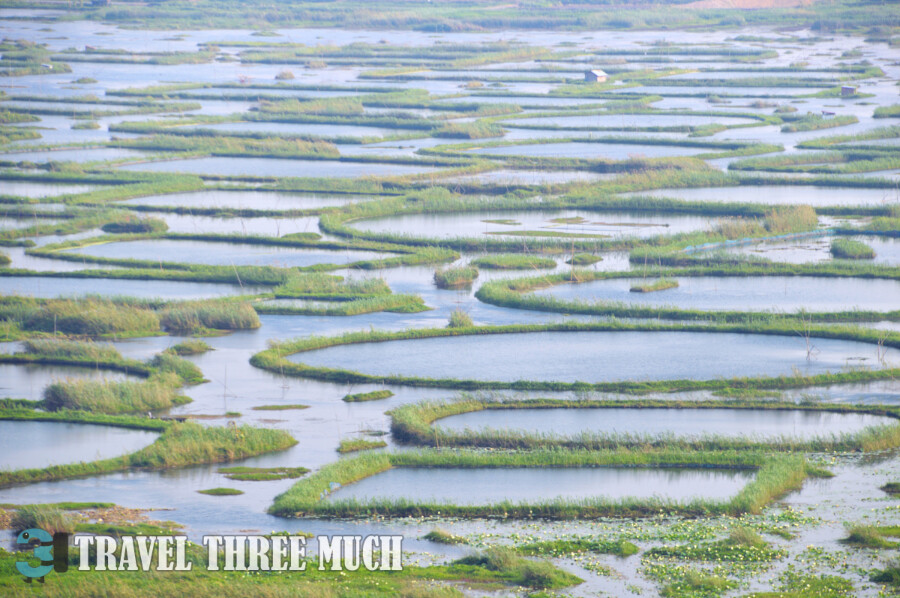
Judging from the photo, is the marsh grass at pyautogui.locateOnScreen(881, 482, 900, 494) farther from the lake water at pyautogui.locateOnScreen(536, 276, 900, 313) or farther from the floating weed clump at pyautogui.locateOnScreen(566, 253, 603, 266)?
the floating weed clump at pyautogui.locateOnScreen(566, 253, 603, 266)

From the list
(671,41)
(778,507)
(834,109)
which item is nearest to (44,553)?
(778,507)

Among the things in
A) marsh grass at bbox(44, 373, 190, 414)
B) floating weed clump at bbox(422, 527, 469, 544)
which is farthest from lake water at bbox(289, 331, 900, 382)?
floating weed clump at bbox(422, 527, 469, 544)

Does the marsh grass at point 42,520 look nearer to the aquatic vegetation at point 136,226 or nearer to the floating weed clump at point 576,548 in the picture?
the floating weed clump at point 576,548

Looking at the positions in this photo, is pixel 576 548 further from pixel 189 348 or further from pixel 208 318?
pixel 208 318

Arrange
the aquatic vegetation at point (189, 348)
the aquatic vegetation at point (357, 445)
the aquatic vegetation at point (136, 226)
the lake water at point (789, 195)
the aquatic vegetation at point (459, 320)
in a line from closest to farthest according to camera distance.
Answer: the aquatic vegetation at point (357, 445)
the aquatic vegetation at point (189, 348)
the aquatic vegetation at point (459, 320)
the aquatic vegetation at point (136, 226)
the lake water at point (789, 195)

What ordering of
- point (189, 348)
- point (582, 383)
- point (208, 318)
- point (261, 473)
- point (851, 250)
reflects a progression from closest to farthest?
point (261, 473) → point (582, 383) → point (189, 348) → point (208, 318) → point (851, 250)

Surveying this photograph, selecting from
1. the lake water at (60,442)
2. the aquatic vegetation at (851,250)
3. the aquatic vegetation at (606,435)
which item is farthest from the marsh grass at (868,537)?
the aquatic vegetation at (851,250)

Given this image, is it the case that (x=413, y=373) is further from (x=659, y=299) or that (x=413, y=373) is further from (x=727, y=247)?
(x=727, y=247)

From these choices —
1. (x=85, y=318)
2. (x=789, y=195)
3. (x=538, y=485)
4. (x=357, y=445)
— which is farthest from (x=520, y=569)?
(x=789, y=195)
